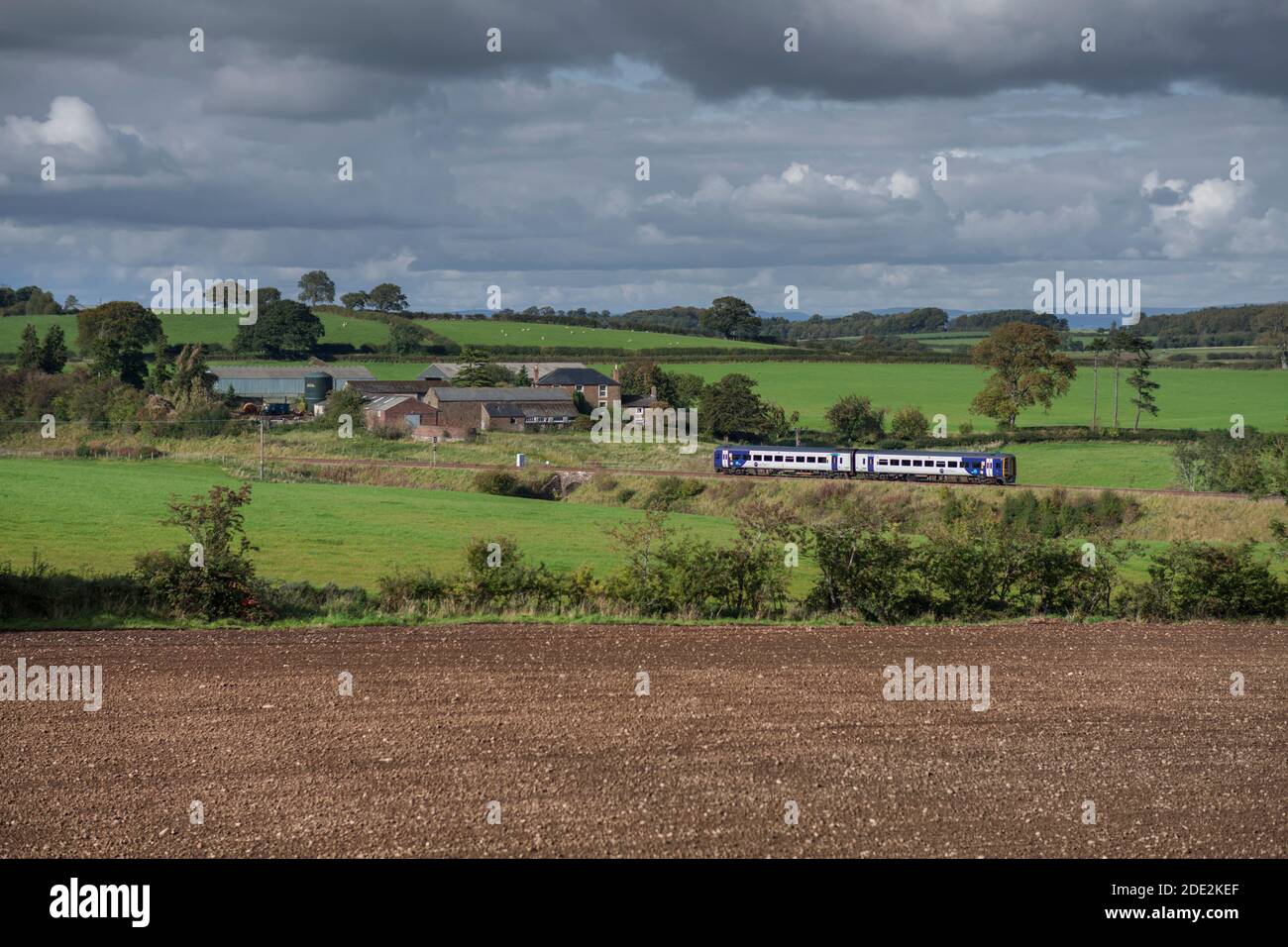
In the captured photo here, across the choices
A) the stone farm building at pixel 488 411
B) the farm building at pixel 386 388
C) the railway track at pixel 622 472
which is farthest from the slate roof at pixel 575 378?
the railway track at pixel 622 472

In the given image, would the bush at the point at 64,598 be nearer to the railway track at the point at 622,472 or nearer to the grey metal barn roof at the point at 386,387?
the railway track at the point at 622,472

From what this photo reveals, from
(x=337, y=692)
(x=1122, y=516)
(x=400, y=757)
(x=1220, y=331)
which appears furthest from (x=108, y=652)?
(x=1220, y=331)

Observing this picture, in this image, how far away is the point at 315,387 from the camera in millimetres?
116375

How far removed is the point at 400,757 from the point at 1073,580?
53.4ft

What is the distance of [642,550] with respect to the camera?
26.3 meters

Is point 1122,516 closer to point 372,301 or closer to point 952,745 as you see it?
point 952,745

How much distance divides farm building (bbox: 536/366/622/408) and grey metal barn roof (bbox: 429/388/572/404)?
4.09 m

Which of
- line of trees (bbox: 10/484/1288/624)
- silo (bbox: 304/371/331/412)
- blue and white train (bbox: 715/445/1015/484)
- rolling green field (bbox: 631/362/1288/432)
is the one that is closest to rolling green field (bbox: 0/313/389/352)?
silo (bbox: 304/371/331/412)

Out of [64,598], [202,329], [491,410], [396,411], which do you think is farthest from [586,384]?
[64,598]

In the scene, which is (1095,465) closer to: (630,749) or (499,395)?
(499,395)

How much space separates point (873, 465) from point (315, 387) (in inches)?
2614

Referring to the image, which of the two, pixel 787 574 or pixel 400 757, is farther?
pixel 787 574

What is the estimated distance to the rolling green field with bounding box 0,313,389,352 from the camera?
14600 centimetres
